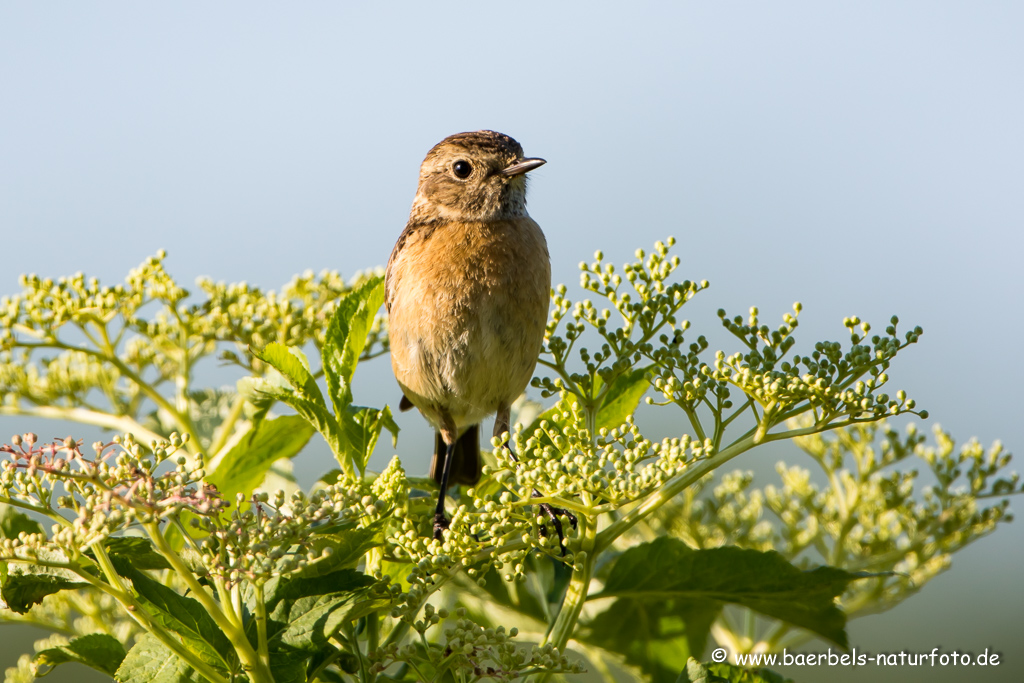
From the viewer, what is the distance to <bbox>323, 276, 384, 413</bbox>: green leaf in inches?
98.7

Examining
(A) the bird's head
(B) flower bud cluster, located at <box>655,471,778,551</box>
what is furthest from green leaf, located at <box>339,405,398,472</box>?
(A) the bird's head

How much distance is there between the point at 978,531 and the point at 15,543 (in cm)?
336

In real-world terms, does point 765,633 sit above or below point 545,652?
above

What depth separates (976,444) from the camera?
3.59 m

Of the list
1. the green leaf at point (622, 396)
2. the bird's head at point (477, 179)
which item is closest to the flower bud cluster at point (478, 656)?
the green leaf at point (622, 396)

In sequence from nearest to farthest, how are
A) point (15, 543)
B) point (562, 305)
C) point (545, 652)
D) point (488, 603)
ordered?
point (15, 543) < point (545, 652) < point (562, 305) < point (488, 603)

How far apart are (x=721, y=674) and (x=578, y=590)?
0.38 m

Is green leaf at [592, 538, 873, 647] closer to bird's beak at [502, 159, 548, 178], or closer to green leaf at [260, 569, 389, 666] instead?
green leaf at [260, 569, 389, 666]

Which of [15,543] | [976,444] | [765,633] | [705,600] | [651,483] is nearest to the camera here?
[15,543]

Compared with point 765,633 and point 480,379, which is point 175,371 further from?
point 765,633

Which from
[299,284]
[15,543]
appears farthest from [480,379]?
[15,543]

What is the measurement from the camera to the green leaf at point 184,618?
6.03ft

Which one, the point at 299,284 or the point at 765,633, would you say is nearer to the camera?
the point at 765,633

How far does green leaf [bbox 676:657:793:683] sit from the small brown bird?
144 centimetres
